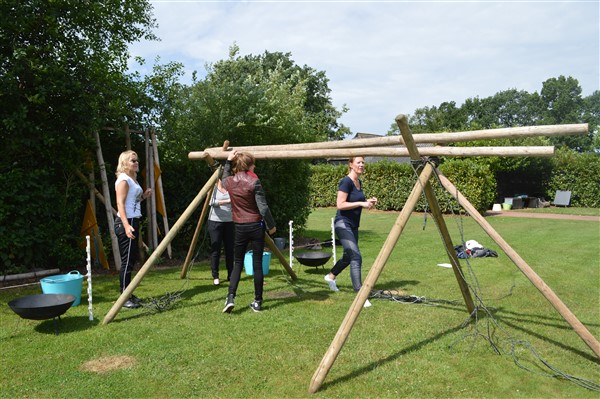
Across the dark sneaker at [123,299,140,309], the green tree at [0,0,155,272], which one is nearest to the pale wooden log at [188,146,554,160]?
the dark sneaker at [123,299,140,309]

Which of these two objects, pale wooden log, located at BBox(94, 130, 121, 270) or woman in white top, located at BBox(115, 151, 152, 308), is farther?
pale wooden log, located at BBox(94, 130, 121, 270)

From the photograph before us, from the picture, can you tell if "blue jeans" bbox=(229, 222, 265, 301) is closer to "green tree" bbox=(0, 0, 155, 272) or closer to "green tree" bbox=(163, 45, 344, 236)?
"green tree" bbox=(0, 0, 155, 272)

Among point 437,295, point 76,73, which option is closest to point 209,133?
point 76,73

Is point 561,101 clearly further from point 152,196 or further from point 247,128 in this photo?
point 152,196

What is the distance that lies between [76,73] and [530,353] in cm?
816

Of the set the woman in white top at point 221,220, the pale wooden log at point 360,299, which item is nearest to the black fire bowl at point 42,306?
the woman in white top at point 221,220

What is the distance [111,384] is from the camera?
4023 mm

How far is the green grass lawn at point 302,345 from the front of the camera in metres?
3.97

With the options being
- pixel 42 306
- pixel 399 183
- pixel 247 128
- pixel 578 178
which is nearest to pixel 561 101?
pixel 578 178

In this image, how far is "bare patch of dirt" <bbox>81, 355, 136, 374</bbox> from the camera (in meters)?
4.33

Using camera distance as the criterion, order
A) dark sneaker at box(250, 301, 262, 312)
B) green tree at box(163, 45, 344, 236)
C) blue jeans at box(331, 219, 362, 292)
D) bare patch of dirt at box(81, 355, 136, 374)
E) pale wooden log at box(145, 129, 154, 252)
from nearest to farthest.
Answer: bare patch of dirt at box(81, 355, 136, 374) < dark sneaker at box(250, 301, 262, 312) < blue jeans at box(331, 219, 362, 292) < pale wooden log at box(145, 129, 154, 252) < green tree at box(163, 45, 344, 236)

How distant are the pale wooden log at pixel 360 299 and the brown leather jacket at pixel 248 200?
1.78 metres

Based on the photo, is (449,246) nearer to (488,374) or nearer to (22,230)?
(488,374)

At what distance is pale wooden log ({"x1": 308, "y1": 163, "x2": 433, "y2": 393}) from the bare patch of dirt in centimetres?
188
